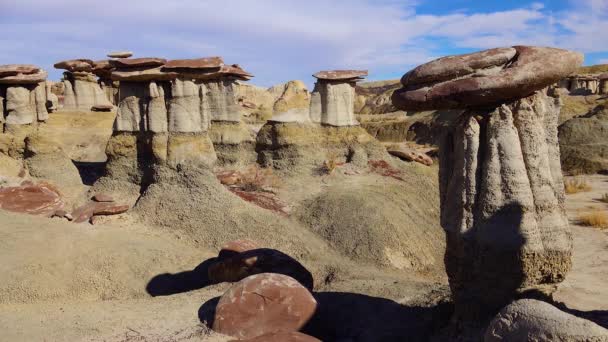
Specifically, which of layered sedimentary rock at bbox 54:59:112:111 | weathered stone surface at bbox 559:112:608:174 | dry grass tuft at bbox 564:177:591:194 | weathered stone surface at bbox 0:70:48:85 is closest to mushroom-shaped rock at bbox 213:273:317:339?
weathered stone surface at bbox 0:70:48:85

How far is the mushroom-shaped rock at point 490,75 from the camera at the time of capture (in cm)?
403

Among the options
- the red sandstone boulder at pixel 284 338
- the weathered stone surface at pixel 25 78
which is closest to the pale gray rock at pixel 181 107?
the weathered stone surface at pixel 25 78

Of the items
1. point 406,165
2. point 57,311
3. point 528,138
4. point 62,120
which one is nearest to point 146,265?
point 57,311

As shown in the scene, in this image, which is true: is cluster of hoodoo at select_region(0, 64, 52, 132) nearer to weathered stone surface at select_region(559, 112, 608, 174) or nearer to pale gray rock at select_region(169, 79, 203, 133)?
pale gray rock at select_region(169, 79, 203, 133)

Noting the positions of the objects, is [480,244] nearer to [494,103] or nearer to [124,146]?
[494,103]

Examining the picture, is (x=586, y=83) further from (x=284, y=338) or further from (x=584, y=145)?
(x=284, y=338)

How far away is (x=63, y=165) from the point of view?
36.2 ft

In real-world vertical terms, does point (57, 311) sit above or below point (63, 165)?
below

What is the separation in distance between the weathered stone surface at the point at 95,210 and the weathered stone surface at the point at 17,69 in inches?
148

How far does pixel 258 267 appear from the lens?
678 cm

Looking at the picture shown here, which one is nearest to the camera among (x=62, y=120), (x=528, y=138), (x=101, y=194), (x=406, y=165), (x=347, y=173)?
(x=528, y=138)

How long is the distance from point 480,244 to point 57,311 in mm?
5043

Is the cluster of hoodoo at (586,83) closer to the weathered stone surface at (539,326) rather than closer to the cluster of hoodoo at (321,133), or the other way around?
the cluster of hoodoo at (321,133)

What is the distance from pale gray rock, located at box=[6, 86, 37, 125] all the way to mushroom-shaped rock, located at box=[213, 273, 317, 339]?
8.71 metres
